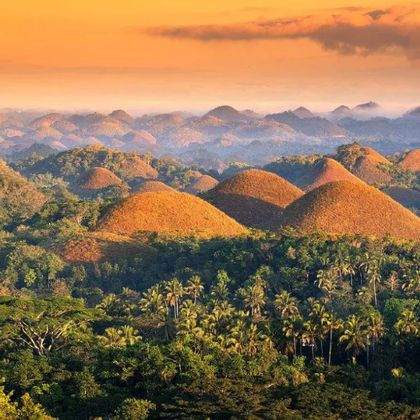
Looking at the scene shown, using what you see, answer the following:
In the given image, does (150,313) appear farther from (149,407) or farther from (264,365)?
(149,407)

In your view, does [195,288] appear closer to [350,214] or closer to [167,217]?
[167,217]

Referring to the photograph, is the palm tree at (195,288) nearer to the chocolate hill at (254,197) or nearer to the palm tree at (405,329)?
the palm tree at (405,329)

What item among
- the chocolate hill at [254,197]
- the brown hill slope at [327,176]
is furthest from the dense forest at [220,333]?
the brown hill slope at [327,176]

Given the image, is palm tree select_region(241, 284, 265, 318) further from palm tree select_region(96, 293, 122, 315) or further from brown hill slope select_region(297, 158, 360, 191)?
brown hill slope select_region(297, 158, 360, 191)

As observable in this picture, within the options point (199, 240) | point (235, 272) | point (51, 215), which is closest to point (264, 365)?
point (235, 272)

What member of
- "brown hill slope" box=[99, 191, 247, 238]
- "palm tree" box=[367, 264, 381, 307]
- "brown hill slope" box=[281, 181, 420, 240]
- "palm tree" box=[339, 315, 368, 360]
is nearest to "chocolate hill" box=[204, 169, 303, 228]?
"brown hill slope" box=[281, 181, 420, 240]

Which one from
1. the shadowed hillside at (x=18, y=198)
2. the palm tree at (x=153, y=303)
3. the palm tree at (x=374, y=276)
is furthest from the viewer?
the shadowed hillside at (x=18, y=198)

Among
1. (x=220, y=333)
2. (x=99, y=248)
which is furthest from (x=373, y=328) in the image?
(x=99, y=248)
